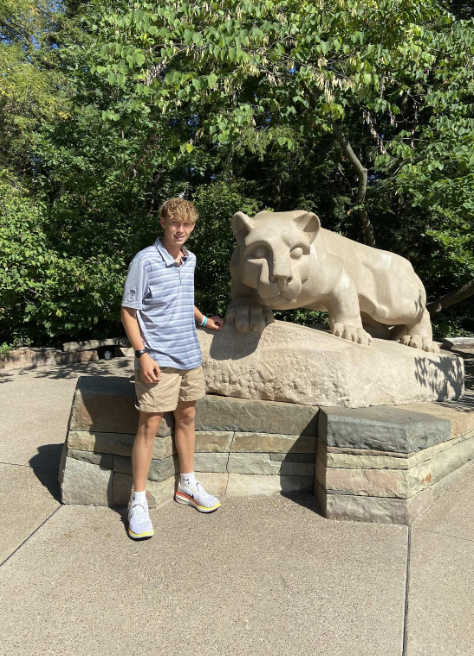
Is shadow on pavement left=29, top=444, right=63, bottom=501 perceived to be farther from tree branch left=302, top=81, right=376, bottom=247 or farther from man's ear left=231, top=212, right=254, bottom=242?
tree branch left=302, top=81, right=376, bottom=247

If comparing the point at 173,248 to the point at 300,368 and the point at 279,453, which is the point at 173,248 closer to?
the point at 300,368

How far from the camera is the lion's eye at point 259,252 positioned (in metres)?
2.77

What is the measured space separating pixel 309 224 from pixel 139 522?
1.93m

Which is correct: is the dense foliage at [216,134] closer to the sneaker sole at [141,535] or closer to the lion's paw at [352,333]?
the lion's paw at [352,333]

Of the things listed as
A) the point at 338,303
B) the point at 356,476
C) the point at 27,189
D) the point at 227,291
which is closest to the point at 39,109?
the point at 27,189

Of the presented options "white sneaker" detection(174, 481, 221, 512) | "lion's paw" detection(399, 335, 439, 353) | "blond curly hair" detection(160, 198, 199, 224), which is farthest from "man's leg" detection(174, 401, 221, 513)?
"lion's paw" detection(399, 335, 439, 353)

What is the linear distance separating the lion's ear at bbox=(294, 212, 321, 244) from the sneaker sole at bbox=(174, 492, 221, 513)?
1.67m

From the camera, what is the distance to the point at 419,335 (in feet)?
12.6

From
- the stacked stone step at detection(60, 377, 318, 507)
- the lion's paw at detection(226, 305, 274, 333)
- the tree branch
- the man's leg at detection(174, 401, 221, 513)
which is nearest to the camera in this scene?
the man's leg at detection(174, 401, 221, 513)

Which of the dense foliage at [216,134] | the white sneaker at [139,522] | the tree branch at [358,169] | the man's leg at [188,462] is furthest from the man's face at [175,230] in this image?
the tree branch at [358,169]

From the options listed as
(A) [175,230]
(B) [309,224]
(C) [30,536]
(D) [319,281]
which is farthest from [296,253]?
(C) [30,536]

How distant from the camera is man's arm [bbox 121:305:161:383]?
2.34m

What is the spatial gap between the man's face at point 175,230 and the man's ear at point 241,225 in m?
0.47

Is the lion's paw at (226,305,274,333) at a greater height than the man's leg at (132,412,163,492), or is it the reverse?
the lion's paw at (226,305,274,333)
